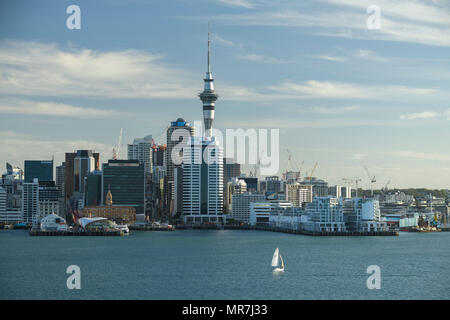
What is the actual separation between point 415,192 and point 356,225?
96419mm

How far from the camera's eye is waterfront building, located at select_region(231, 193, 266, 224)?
109938 mm

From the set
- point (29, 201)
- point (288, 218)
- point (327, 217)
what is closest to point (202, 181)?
point (288, 218)

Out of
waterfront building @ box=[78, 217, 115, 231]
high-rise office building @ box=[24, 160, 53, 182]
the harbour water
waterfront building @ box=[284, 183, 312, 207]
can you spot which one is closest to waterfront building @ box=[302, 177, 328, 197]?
waterfront building @ box=[284, 183, 312, 207]

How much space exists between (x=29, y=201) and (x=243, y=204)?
34.7 meters

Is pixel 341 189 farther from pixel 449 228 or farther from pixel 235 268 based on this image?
pixel 235 268

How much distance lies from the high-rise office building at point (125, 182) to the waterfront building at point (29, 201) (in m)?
11.8

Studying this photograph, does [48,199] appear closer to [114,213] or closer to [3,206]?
[3,206]

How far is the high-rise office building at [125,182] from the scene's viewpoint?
356 feet

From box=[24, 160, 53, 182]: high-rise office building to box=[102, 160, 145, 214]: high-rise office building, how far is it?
54.4 ft

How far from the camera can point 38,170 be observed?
4734 inches
